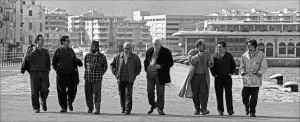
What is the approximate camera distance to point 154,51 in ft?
50.5

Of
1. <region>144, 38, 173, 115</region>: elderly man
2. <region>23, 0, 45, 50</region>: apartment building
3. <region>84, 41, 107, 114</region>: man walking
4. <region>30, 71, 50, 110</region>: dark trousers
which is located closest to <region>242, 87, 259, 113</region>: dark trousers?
<region>144, 38, 173, 115</region>: elderly man

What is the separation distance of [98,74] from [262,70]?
3.75 metres

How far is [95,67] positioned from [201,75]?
7.99 feet

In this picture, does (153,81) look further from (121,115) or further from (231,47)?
(231,47)

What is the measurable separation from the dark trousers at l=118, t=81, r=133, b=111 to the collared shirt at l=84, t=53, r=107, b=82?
1.76 feet

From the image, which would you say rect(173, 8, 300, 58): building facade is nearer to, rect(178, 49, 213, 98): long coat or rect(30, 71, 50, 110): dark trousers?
rect(178, 49, 213, 98): long coat

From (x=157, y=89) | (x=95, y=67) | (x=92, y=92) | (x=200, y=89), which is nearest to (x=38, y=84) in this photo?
(x=92, y=92)

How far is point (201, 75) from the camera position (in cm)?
1531

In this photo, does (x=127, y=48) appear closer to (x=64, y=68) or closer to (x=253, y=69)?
(x=64, y=68)

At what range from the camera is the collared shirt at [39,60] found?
1543cm

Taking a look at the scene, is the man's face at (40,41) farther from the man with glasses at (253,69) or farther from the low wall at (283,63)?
the low wall at (283,63)

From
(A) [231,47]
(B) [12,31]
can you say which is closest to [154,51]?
(B) [12,31]

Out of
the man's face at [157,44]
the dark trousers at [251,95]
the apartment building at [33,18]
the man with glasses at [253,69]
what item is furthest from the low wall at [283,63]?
the man's face at [157,44]

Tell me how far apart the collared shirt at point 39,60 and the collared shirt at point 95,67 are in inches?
38.7
